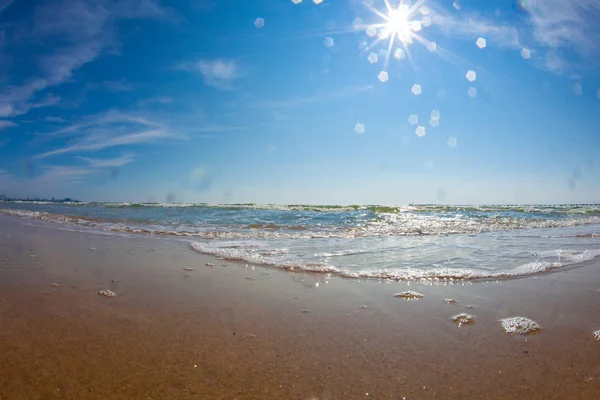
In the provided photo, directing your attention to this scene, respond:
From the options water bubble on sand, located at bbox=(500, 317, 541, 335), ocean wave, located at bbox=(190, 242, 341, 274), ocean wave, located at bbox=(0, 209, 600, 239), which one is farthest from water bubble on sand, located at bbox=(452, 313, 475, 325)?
ocean wave, located at bbox=(0, 209, 600, 239)

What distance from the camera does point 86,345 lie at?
2393mm

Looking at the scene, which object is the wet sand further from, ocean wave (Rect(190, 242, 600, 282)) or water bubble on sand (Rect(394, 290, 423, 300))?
ocean wave (Rect(190, 242, 600, 282))

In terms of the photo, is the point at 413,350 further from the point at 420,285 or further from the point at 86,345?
the point at 86,345

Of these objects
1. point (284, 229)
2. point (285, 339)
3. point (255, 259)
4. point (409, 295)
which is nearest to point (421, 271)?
point (409, 295)

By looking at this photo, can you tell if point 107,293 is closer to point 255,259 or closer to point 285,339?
point 285,339

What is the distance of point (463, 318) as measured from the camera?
312 centimetres

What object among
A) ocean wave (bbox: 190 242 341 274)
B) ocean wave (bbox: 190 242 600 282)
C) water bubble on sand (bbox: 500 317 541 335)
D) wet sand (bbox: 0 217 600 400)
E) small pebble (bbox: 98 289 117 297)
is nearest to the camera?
wet sand (bbox: 0 217 600 400)

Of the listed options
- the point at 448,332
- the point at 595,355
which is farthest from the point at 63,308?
the point at 595,355

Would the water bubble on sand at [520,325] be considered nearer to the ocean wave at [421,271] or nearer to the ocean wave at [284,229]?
the ocean wave at [421,271]

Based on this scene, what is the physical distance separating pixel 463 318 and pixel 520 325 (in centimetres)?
44

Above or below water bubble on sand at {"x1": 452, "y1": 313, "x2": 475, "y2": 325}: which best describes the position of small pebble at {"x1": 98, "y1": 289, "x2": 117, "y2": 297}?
above

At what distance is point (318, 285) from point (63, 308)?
269 cm

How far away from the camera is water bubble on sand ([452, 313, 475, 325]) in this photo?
304cm

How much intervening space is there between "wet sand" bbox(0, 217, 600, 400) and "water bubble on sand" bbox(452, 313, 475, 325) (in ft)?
0.22
